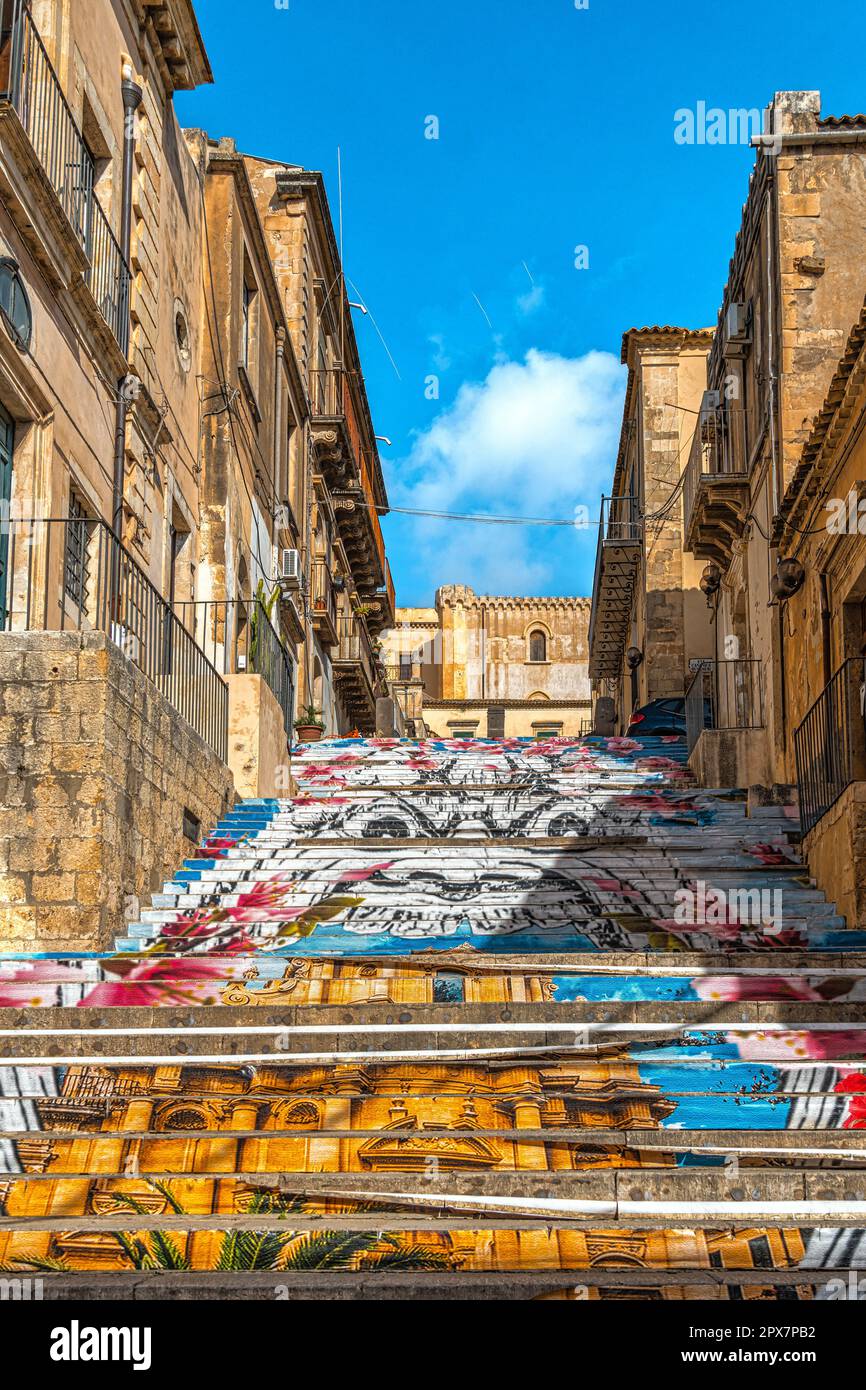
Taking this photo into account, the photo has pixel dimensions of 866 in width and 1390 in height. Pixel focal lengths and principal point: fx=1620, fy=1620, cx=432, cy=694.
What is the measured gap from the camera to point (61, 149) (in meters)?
12.5

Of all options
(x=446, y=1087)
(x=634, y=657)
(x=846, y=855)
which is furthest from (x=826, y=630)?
(x=634, y=657)

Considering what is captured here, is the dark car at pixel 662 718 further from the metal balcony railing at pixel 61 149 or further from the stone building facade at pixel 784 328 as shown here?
the metal balcony railing at pixel 61 149

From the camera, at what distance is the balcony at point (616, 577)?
104 feet

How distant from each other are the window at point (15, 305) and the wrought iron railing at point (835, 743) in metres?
6.22

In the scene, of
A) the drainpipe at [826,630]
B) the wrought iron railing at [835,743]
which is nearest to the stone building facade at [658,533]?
the drainpipe at [826,630]

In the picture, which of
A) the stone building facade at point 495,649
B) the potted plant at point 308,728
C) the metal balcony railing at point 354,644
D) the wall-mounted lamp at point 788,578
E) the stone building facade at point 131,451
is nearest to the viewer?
the stone building facade at point 131,451

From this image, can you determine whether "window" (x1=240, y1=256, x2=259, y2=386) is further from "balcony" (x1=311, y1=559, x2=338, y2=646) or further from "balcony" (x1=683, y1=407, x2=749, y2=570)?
"balcony" (x1=683, y1=407, x2=749, y2=570)

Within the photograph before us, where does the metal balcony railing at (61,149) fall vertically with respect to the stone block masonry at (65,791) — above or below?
above

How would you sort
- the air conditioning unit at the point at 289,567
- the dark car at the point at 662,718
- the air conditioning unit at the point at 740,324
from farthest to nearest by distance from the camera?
the dark car at the point at 662,718, the air conditioning unit at the point at 289,567, the air conditioning unit at the point at 740,324

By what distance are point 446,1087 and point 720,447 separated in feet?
57.3

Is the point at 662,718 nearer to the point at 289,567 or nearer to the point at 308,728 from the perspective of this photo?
the point at 308,728

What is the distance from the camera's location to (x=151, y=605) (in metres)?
12.8

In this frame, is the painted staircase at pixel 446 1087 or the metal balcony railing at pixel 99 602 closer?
the painted staircase at pixel 446 1087

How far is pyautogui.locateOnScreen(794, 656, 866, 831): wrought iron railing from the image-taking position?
11.6 meters
